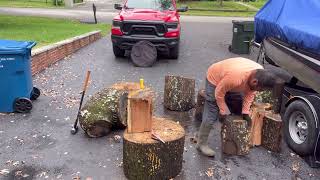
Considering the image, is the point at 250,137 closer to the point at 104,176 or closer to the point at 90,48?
the point at 104,176

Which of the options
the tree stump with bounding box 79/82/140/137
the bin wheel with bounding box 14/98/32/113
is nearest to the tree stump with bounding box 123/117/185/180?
the tree stump with bounding box 79/82/140/137

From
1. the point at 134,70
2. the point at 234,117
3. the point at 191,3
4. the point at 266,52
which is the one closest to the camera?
the point at 234,117

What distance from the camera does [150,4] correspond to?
12.4 metres

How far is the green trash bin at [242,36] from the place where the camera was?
14.1 m

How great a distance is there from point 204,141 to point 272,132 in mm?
989

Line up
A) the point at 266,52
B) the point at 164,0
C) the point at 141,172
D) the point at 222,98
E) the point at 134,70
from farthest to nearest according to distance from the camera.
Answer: the point at 164,0 < the point at 134,70 < the point at 266,52 < the point at 222,98 < the point at 141,172

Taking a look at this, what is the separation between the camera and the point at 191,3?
37375 millimetres

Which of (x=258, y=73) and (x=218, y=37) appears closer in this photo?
(x=258, y=73)

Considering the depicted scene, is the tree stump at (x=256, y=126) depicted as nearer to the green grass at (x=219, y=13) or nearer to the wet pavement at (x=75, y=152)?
the wet pavement at (x=75, y=152)

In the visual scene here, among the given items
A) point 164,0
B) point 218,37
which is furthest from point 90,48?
point 218,37

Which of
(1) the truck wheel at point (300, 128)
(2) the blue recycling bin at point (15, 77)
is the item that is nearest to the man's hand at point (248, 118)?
(1) the truck wheel at point (300, 128)

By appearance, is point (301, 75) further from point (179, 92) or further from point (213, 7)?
point (213, 7)

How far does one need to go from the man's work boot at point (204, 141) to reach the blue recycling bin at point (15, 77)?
9.99ft

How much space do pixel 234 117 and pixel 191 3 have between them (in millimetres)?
32583
